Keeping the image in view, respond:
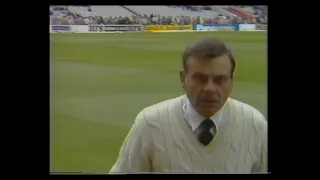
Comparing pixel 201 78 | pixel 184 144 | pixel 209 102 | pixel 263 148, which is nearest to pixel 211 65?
pixel 201 78

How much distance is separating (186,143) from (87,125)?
0.62 metres

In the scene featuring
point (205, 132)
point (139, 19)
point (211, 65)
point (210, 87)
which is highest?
point (139, 19)

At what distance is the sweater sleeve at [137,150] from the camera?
240 centimetres

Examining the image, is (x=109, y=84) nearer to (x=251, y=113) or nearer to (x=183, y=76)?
(x=183, y=76)

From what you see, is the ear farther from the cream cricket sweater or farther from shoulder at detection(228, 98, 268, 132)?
shoulder at detection(228, 98, 268, 132)

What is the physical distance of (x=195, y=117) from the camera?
2.42 m

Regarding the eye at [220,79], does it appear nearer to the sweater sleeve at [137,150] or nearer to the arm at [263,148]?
the arm at [263,148]

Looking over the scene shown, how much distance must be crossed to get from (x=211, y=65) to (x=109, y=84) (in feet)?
2.10

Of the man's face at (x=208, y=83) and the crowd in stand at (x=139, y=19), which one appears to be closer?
the man's face at (x=208, y=83)

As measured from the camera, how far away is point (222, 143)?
7.94 ft

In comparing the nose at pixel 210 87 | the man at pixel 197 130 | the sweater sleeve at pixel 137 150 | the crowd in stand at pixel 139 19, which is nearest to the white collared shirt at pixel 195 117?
the man at pixel 197 130

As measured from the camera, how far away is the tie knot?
95.2 inches

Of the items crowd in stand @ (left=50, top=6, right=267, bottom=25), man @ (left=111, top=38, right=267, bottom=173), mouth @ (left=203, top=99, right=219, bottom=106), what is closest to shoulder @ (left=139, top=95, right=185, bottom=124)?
man @ (left=111, top=38, right=267, bottom=173)
